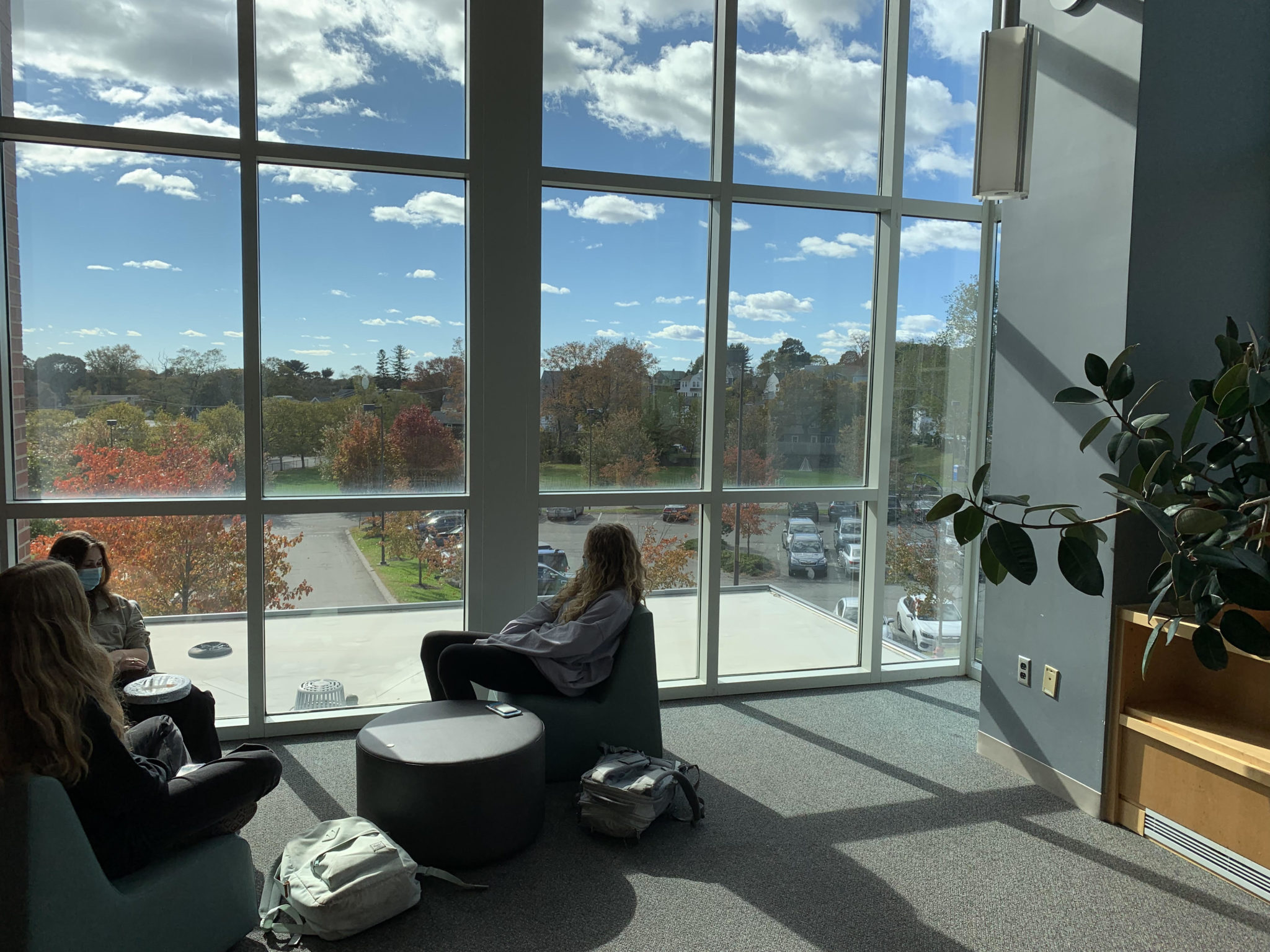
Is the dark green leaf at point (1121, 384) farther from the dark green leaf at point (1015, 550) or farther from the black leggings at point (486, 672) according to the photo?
the black leggings at point (486, 672)

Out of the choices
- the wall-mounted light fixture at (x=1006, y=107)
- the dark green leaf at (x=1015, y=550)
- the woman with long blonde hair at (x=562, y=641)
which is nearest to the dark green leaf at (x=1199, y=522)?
the dark green leaf at (x=1015, y=550)

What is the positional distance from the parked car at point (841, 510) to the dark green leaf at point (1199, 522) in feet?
9.94

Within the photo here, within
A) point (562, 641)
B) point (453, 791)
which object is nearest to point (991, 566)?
point (453, 791)

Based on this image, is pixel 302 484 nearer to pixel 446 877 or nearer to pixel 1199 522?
pixel 446 877

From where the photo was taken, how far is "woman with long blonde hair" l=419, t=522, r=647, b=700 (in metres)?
3.29

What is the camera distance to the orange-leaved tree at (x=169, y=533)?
3615 millimetres

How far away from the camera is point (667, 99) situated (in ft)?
13.7

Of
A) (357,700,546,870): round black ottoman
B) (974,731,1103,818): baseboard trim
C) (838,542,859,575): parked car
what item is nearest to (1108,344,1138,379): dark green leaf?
(974,731,1103,818): baseboard trim

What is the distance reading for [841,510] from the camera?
466 centimetres

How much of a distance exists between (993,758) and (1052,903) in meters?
1.13

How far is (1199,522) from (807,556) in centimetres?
307

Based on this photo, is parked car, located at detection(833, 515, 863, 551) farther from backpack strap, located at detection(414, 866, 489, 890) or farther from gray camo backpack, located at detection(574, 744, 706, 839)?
backpack strap, located at detection(414, 866, 489, 890)

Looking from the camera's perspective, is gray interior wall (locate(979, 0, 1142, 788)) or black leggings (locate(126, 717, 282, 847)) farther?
gray interior wall (locate(979, 0, 1142, 788))

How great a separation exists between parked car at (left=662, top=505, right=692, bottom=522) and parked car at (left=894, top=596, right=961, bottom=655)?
141 centimetres
